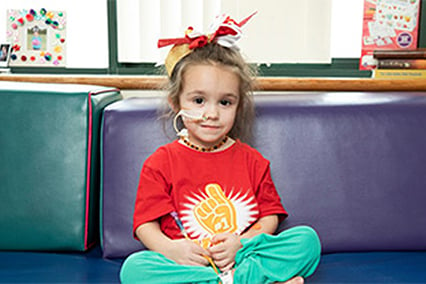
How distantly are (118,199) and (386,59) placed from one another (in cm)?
127

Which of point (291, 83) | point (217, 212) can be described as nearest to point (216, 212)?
point (217, 212)

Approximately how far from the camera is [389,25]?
2.24 metres

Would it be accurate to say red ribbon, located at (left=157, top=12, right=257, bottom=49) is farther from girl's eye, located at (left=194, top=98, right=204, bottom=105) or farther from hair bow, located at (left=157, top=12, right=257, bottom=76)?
girl's eye, located at (left=194, top=98, right=204, bottom=105)

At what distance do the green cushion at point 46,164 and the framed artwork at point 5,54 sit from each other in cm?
96

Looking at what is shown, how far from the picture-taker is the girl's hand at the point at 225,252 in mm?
1235

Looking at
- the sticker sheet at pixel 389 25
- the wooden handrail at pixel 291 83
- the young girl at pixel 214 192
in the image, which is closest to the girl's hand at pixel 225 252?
the young girl at pixel 214 192

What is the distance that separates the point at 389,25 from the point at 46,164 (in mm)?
1638

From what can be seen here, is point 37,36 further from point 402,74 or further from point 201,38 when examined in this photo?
point 402,74

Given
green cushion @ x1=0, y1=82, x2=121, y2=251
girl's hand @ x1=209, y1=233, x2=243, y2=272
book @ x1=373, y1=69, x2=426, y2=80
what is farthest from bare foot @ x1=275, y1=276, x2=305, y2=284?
book @ x1=373, y1=69, x2=426, y2=80

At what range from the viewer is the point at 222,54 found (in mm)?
1358

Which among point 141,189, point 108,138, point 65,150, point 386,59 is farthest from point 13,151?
point 386,59

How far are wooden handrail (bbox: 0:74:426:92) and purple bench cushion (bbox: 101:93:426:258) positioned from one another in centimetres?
45

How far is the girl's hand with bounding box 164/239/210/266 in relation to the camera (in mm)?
1215

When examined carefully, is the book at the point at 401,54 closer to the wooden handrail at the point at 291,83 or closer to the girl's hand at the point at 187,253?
the wooden handrail at the point at 291,83
